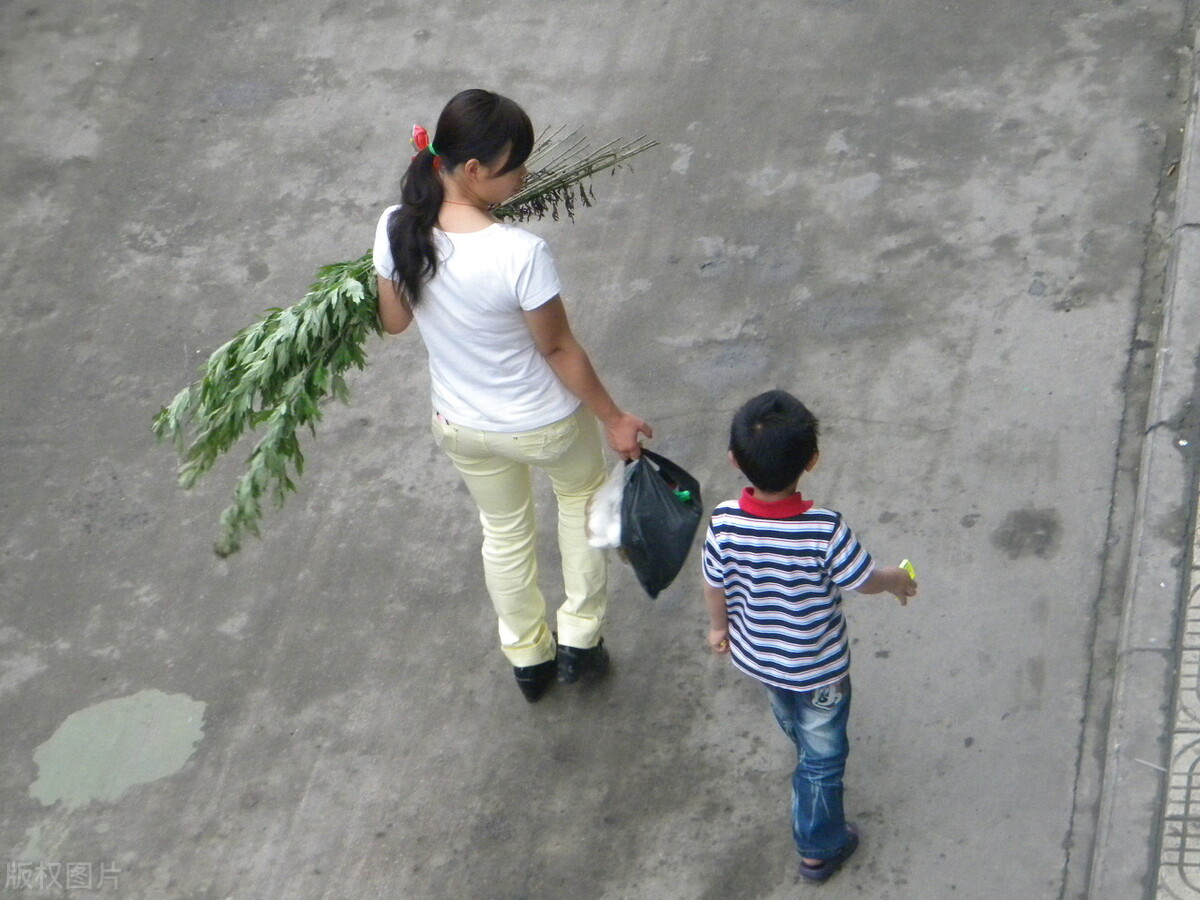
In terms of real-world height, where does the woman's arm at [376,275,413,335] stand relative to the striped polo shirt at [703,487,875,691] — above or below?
above

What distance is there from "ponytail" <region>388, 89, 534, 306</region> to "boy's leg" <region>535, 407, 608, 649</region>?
586 millimetres

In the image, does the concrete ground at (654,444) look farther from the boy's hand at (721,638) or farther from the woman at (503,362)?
the boy's hand at (721,638)

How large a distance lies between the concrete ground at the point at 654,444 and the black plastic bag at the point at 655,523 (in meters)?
0.73

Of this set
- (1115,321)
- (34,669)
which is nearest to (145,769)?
(34,669)

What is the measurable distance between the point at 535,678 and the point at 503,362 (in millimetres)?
1121

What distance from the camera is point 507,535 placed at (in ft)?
13.0

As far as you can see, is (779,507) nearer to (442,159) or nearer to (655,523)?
(655,523)

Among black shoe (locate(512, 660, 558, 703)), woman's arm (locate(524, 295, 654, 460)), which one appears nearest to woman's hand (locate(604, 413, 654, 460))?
woman's arm (locate(524, 295, 654, 460))

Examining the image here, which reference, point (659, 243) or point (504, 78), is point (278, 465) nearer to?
point (659, 243)

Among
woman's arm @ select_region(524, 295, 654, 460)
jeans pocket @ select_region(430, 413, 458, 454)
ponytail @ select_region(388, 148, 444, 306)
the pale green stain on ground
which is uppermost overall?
ponytail @ select_region(388, 148, 444, 306)

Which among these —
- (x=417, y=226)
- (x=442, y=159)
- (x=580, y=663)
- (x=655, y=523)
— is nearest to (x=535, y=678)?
(x=580, y=663)

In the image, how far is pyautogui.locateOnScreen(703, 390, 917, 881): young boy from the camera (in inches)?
118

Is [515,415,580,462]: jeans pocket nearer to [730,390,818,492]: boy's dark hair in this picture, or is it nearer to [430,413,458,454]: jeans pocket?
[430,413,458,454]: jeans pocket

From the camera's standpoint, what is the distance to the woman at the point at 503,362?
326cm
